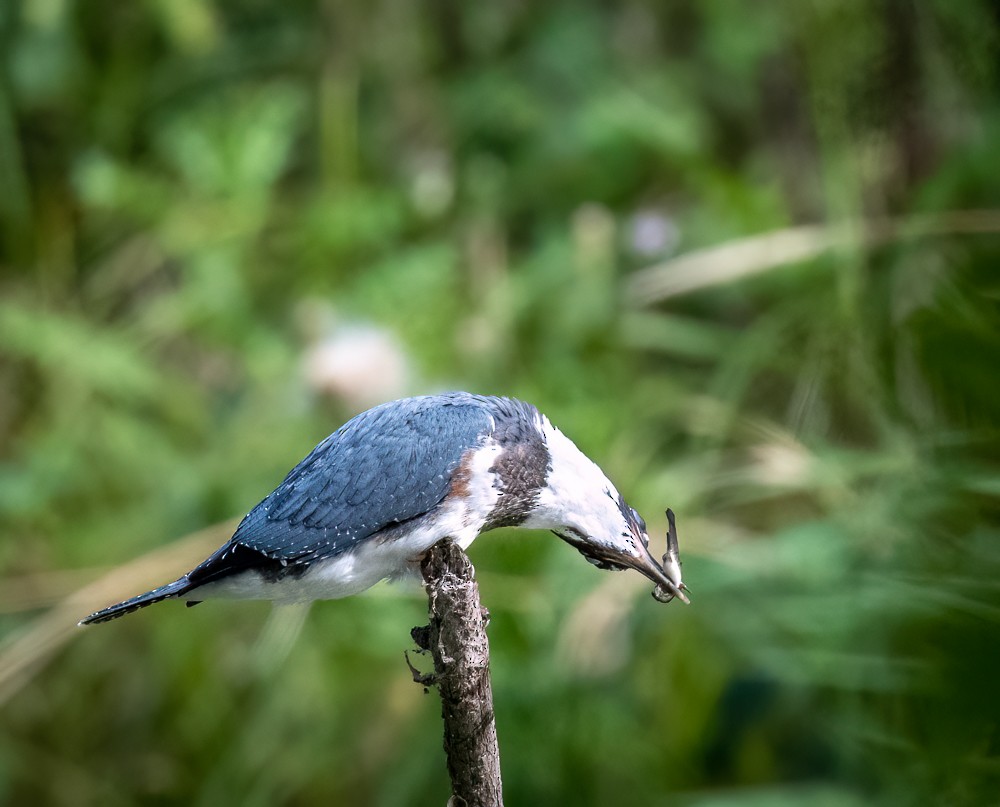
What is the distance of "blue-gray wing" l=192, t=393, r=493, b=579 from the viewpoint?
1.10 metres

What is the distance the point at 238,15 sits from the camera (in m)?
3.70

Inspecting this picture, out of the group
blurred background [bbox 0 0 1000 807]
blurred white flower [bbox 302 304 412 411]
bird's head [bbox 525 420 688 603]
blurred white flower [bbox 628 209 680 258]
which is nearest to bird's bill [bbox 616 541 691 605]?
bird's head [bbox 525 420 688 603]

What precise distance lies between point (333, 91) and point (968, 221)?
80.5 inches

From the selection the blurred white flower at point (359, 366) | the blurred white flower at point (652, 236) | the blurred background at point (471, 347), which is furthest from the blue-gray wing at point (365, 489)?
the blurred white flower at point (652, 236)

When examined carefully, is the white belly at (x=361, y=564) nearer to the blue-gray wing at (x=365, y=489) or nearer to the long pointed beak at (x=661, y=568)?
the blue-gray wing at (x=365, y=489)

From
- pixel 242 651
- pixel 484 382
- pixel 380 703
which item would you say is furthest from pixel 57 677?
pixel 484 382

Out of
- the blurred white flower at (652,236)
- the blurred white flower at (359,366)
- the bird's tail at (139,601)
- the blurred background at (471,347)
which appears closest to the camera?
the bird's tail at (139,601)

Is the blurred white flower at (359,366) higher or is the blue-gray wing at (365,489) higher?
the blurred white flower at (359,366)

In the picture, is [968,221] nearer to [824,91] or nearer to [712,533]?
[712,533]

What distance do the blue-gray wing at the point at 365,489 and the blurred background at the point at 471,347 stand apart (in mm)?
559

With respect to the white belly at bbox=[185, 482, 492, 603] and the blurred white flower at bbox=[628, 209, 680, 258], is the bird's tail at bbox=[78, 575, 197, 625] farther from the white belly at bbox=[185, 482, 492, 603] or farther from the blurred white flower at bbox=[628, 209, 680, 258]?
the blurred white flower at bbox=[628, 209, 680, 258]

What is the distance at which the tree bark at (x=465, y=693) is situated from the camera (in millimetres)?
1061

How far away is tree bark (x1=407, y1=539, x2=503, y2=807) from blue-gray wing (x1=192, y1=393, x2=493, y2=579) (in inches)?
4.1

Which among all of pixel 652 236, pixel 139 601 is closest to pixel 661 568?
pixel 139 601
